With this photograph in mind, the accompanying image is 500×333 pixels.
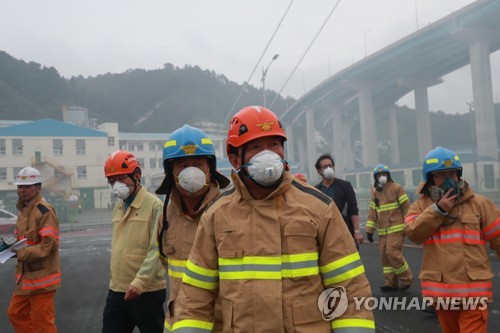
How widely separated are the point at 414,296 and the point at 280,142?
5.31m

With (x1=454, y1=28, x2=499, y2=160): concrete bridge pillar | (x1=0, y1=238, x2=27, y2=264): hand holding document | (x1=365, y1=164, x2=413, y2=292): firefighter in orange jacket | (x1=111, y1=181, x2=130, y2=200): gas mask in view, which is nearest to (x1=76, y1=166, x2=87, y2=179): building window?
(x1=454, y1=28, x2=499, y2=160): concrete bridge pillar

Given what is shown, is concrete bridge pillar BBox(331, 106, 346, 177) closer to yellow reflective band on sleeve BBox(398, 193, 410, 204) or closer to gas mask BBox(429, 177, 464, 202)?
yellow reflective band on sleeve BBox(398, 193, 410, 204)

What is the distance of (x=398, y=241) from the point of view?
703 centimetres

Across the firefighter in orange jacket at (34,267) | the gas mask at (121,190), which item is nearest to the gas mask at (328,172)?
the gas mask at (121,190)

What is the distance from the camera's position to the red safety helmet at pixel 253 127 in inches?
82.3

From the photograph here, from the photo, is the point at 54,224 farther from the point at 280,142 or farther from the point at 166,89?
the point at 166,89

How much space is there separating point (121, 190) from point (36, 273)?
57.7 inches

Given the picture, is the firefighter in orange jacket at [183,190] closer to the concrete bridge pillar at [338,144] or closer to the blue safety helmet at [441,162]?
the blue safety helmet at [441,162]

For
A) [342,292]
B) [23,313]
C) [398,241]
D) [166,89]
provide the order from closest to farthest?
[342,292]
[23,313]
[398,241]
[166,89]

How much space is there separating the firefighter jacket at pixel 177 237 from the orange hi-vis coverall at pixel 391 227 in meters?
4.71

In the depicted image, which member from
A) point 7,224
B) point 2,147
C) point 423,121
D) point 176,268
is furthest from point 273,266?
point 423,121

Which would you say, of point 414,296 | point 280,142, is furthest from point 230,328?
point 414,296

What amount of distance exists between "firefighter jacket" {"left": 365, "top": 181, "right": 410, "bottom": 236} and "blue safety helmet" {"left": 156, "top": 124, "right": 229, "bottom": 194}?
15.6ft

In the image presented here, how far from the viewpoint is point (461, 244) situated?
341cm
